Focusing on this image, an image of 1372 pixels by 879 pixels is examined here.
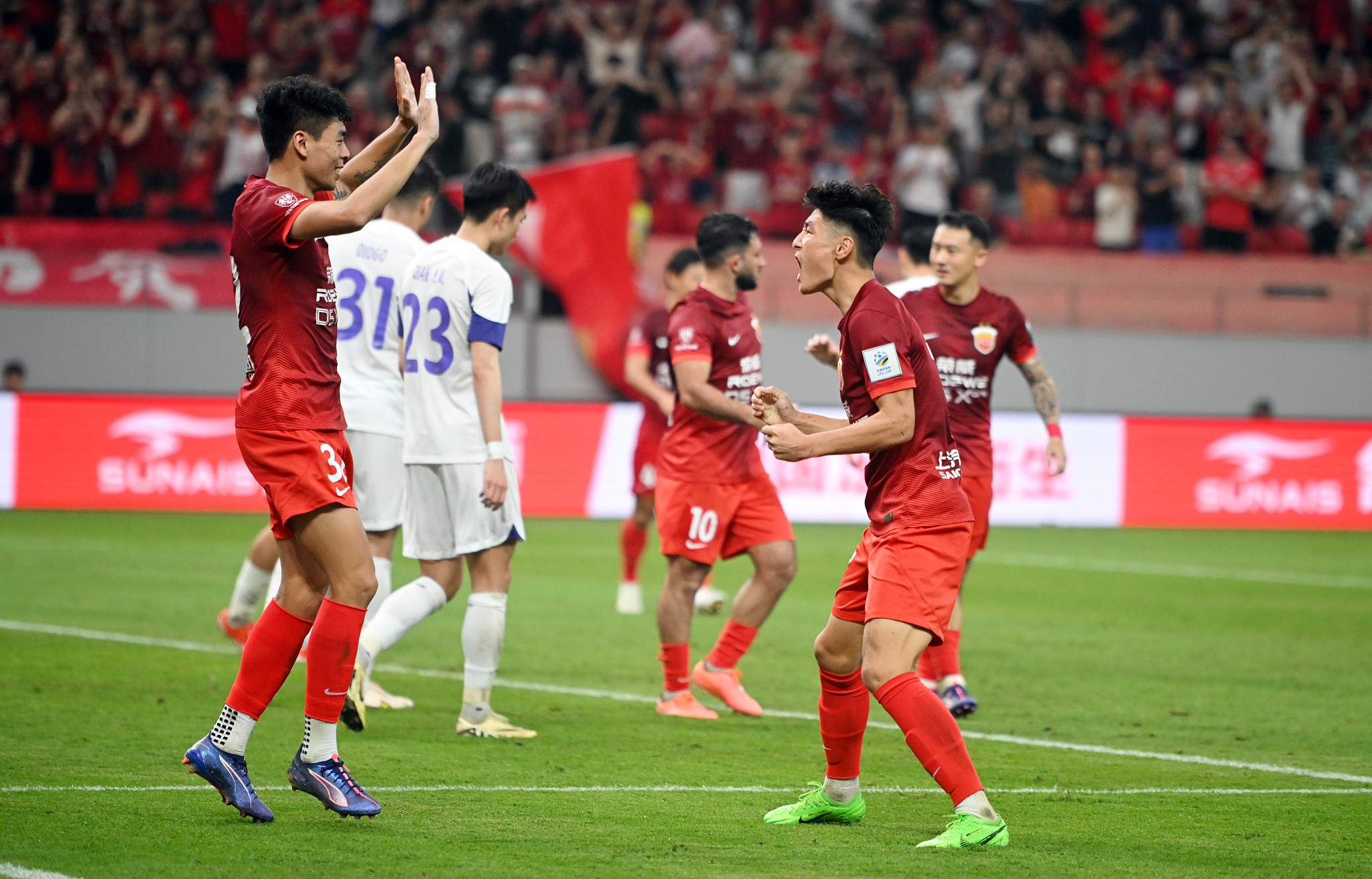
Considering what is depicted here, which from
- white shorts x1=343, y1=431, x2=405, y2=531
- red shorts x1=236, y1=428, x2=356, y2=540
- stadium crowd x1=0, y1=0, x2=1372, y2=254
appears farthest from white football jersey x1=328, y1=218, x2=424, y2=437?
stadium crowd x1=0, y1=0, x2=1372, y2=254

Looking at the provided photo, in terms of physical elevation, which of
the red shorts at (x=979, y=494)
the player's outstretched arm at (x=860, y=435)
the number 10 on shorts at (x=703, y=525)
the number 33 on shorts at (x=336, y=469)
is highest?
the player's outstretched arm at (x=860, y=435)

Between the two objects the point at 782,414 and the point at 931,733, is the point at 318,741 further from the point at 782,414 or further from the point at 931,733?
the point at 931,733

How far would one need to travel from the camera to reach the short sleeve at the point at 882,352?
191 inches

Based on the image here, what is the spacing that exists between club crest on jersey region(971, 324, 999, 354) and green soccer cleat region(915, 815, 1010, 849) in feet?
11.3

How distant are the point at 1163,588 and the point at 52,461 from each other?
37.5ft

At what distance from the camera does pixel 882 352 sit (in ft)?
16.0

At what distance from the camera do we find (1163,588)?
13.0 meters

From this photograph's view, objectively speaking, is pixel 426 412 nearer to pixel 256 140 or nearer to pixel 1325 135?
pixel 256 140

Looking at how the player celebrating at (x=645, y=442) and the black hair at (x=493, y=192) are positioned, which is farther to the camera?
the player celebrating at (x=645, y=442)

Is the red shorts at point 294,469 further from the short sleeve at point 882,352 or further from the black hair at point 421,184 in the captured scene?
the black hair at point 421,184

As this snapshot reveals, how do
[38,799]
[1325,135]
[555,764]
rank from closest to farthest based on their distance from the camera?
[38,799], [555,764], [1325,135]

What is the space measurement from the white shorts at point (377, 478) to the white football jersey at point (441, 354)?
1.62 ft

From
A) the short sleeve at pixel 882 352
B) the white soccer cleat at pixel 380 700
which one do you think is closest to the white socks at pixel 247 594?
the white soccer cleat at pixel 380 700

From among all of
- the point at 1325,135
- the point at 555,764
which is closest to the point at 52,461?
the point at 555,764
